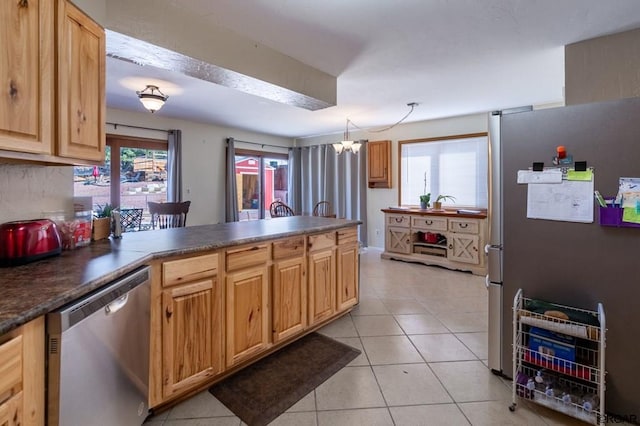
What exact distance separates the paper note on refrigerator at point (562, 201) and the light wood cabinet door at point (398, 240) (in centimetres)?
335

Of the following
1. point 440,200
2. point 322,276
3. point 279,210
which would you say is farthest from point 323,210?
point 322,276

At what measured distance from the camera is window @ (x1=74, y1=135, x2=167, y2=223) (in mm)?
4566

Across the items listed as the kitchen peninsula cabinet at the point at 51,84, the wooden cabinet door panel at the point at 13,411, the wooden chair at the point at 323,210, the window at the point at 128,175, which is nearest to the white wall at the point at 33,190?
the kitchen peninsula cabinet at the point at 51,84

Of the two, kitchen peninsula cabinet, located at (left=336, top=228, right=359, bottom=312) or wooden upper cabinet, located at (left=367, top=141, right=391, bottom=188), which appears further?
wooden upper cabinet, located at (left=367, top=141, right=391, bottom=188)

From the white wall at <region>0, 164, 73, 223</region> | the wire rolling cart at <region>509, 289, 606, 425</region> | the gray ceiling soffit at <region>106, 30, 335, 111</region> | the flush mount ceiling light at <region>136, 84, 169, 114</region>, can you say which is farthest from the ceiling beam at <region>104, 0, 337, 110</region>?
the wire rolling cart at <region>509, 289, 606, 425</region>

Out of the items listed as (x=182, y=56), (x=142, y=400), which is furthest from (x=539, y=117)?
(x=142, y=400)

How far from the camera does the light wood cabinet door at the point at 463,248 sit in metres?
4.48

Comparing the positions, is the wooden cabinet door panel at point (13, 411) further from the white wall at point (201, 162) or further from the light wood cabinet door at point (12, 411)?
the white wall at point (201, 162)

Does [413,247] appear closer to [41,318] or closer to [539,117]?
[539,117]

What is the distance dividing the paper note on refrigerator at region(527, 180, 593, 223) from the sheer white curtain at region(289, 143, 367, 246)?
4055 millimetres

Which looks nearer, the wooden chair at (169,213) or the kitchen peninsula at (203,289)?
the kitchen peninsula at (203,289)

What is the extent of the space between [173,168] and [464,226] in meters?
4.68

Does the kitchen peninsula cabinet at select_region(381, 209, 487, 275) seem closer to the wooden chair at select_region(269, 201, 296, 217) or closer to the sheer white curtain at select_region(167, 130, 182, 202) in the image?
the wooden chair at select_region(269, 201, 296, 217)

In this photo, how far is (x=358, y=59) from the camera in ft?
9.11
